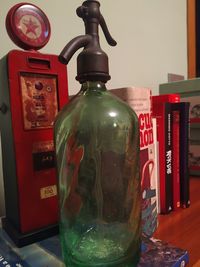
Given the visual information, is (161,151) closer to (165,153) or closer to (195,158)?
(165,153)

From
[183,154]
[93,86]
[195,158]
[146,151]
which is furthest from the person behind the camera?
[195,158]

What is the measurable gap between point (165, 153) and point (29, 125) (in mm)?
281

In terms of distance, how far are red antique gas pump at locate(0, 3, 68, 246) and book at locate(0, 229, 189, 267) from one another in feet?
0.06

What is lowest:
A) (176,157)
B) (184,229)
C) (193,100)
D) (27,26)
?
(184,229)

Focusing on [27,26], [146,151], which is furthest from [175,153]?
[27,26]

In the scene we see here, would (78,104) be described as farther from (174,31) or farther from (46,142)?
(174,31)

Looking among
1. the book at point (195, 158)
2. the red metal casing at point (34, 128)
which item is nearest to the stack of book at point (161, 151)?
the red metal casing at point (34, 128)

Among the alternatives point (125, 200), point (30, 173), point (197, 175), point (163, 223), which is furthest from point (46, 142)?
point (197, 175)

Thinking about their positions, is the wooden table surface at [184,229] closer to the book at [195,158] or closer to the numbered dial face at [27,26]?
the book at [195,158]

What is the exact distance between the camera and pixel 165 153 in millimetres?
535

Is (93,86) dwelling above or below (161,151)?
above

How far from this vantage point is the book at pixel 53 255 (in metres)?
0.33

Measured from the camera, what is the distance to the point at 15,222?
0.42m

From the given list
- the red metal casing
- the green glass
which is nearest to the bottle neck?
the green glass
